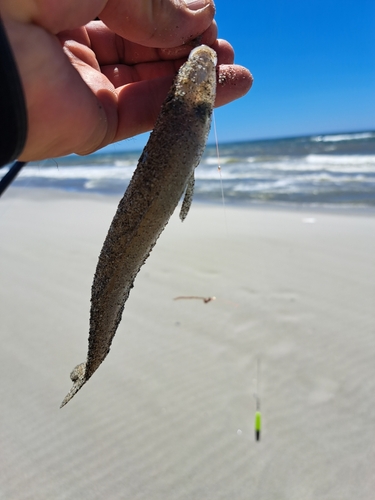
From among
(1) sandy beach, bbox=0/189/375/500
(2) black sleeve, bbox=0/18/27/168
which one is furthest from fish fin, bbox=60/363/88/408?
(1) sandy beach, bbox=0/189/375/500

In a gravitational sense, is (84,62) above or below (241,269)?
above

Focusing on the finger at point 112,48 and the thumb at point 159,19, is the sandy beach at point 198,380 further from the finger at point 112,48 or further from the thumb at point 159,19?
the thumb at point 159,19

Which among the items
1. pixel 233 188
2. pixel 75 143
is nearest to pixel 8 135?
pixel 75 143

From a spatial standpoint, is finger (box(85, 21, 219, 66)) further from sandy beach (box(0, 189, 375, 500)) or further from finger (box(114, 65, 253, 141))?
sandy beach (box(0, 189, 375, 500))

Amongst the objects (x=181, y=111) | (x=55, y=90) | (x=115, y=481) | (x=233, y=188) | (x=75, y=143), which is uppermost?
(x=55, y=90)

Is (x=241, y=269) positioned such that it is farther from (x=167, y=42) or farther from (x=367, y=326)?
(x=167, y=42)

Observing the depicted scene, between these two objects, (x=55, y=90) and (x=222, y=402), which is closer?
(x=55, y=90)

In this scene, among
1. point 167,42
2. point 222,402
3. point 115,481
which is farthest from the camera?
point 222,402
